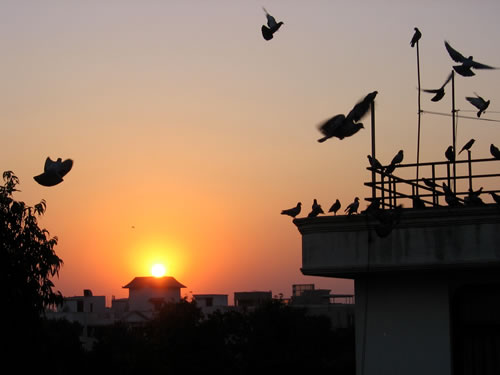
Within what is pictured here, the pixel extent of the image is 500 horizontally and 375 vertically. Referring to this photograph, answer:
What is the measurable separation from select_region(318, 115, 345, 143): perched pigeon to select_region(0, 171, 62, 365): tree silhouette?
852 centimetres

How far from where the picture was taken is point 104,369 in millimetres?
52219

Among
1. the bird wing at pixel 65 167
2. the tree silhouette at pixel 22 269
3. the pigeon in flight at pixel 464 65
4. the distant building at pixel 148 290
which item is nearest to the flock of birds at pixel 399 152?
the pigeon in flight at pixel 464 65

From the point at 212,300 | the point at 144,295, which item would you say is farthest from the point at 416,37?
the point at 212,300

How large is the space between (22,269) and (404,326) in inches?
358

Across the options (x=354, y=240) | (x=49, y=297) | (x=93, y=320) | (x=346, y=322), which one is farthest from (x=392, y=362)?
(x=93, y=320)

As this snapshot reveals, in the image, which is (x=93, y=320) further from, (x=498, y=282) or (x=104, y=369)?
(x=498, y=282)

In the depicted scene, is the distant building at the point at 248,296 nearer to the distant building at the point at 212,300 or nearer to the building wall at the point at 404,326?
the distant building at the point at 212,300

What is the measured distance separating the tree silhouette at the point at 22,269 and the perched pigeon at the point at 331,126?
8.52 m

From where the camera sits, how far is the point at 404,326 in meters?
12.6

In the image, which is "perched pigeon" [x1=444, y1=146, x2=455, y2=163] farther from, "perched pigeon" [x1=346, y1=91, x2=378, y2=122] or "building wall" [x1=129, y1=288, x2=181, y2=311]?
"building wall" [x1=129, y1=288, x2=181, y2=311]

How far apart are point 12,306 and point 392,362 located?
911cm

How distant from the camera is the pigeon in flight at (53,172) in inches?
472

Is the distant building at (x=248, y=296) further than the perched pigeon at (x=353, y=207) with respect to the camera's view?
Yes

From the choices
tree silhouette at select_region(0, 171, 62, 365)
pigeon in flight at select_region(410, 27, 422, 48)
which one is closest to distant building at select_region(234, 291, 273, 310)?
tree silhouette at select_region(0, 171, 62, 365)
